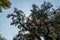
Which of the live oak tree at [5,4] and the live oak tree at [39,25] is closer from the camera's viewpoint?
the live oak tree at [5,4]

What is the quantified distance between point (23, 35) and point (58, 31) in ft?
24.3

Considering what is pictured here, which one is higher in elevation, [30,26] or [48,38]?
[30,26]

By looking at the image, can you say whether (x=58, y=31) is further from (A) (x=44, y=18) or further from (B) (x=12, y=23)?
(B) (x=12, y=23)

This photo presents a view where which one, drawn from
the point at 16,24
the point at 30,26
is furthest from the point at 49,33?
the point at 16,24

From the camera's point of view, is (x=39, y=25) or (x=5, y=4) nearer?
(x=5, y=4)

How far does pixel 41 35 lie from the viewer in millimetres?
45344

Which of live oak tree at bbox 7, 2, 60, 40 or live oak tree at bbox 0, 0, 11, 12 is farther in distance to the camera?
live oak tree at bbox 7, 2, 60, 40

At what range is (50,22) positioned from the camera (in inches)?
1817

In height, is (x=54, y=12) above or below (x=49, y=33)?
above

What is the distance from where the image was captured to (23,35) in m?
44.7

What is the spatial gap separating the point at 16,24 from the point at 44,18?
5.72 m

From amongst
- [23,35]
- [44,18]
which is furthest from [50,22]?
[23,35]

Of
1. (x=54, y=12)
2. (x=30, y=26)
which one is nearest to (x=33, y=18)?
(x=30, y=26)

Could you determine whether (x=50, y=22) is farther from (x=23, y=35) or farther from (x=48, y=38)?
(x=23, y=35)
